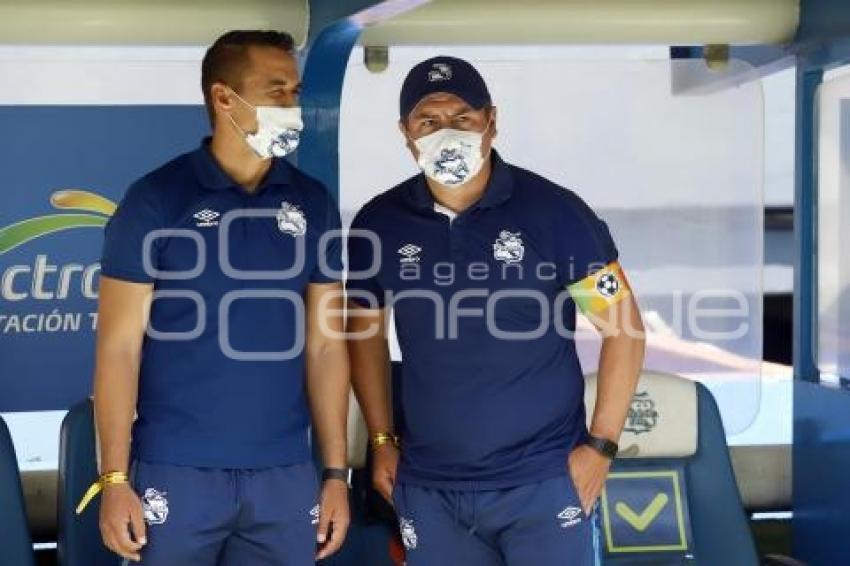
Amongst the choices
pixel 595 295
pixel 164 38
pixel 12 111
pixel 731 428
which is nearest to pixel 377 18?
pixel 164 38

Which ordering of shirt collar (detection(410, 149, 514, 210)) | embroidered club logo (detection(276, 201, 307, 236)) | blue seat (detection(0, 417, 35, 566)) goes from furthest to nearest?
blue seat (detection(0, 417, 35, 566)) → shirt collar (detection(410, 149, 514, 210)) → embroidered club logo (detection(276, 201, 307, 236))

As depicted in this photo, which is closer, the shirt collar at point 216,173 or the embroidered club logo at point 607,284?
the shirt collar at point 216,173

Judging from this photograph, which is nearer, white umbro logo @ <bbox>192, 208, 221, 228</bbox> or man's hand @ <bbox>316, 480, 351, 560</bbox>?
white umbro logo @ <bbox>192, 208, 221, 228</bbox>

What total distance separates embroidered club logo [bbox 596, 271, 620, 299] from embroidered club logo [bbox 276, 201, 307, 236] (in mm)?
619

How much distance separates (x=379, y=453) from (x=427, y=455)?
8.0 inches

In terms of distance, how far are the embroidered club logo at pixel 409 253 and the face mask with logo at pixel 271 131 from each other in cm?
32

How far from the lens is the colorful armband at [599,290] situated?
3.25 metres

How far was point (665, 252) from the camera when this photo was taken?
4969 millimetres

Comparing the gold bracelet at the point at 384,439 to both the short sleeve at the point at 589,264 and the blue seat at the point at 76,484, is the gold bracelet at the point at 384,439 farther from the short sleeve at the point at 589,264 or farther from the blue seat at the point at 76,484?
the blue seat at the point at 76,484

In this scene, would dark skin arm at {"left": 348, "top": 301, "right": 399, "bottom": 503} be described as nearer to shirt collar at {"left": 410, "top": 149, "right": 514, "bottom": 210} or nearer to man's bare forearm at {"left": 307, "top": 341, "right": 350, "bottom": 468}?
man's bare forearm at {"left": 307, "top": 341, "right": 350, "bottom": 468}

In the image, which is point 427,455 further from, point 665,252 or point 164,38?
point 665,252

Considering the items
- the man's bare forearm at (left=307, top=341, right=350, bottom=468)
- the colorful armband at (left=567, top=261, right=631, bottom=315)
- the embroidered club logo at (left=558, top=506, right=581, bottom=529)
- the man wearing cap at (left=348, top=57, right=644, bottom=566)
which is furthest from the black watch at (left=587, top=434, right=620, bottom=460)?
the man's bare forearm at (left=307, top=341, right=350, bottom=468)

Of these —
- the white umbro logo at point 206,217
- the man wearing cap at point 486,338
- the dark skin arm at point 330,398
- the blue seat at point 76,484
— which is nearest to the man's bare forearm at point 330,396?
the dark skin arm at point 330,398

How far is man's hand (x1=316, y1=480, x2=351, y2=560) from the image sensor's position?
10.7 feet
